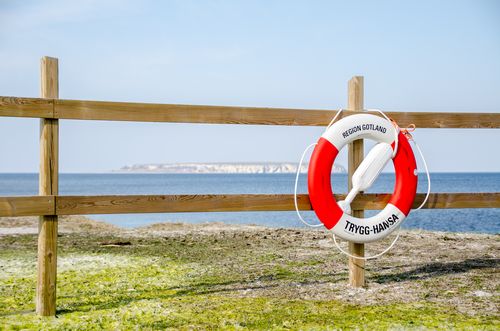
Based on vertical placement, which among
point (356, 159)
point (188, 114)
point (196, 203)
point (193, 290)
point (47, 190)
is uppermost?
point (188, 114)

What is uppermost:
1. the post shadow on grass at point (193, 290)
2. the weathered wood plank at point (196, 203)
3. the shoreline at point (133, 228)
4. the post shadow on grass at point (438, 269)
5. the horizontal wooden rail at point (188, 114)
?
the horizontal wooden rail at point (188, 114)

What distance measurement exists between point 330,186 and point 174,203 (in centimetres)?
116

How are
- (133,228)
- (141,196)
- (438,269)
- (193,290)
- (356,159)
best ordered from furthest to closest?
(133,228), (438,269), (356,159), (193,290), (141,196)

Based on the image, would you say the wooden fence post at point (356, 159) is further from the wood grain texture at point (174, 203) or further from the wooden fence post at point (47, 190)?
the wooden fence post at point (47, 190)

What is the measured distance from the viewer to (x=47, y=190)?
3500mm

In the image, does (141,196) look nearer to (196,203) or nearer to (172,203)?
(172,203)

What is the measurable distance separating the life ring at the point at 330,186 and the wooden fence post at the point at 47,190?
177 centimetres

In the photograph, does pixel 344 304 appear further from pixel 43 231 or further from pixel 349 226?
pixel 43 231

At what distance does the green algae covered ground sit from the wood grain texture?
0.61 metres

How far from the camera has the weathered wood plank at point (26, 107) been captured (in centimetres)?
338

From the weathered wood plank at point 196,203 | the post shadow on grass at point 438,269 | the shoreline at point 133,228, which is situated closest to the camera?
the weathered wood plank at point 196,203

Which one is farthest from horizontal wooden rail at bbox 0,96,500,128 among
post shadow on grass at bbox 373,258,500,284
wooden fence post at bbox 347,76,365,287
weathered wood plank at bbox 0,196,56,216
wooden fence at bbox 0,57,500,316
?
post shadow on grass at bbox 373,258,500,284

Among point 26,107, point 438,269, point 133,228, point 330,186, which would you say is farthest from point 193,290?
point 133,228

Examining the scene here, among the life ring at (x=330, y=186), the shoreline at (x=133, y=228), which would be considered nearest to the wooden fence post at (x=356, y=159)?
the life ring at (x=330, y=186)
